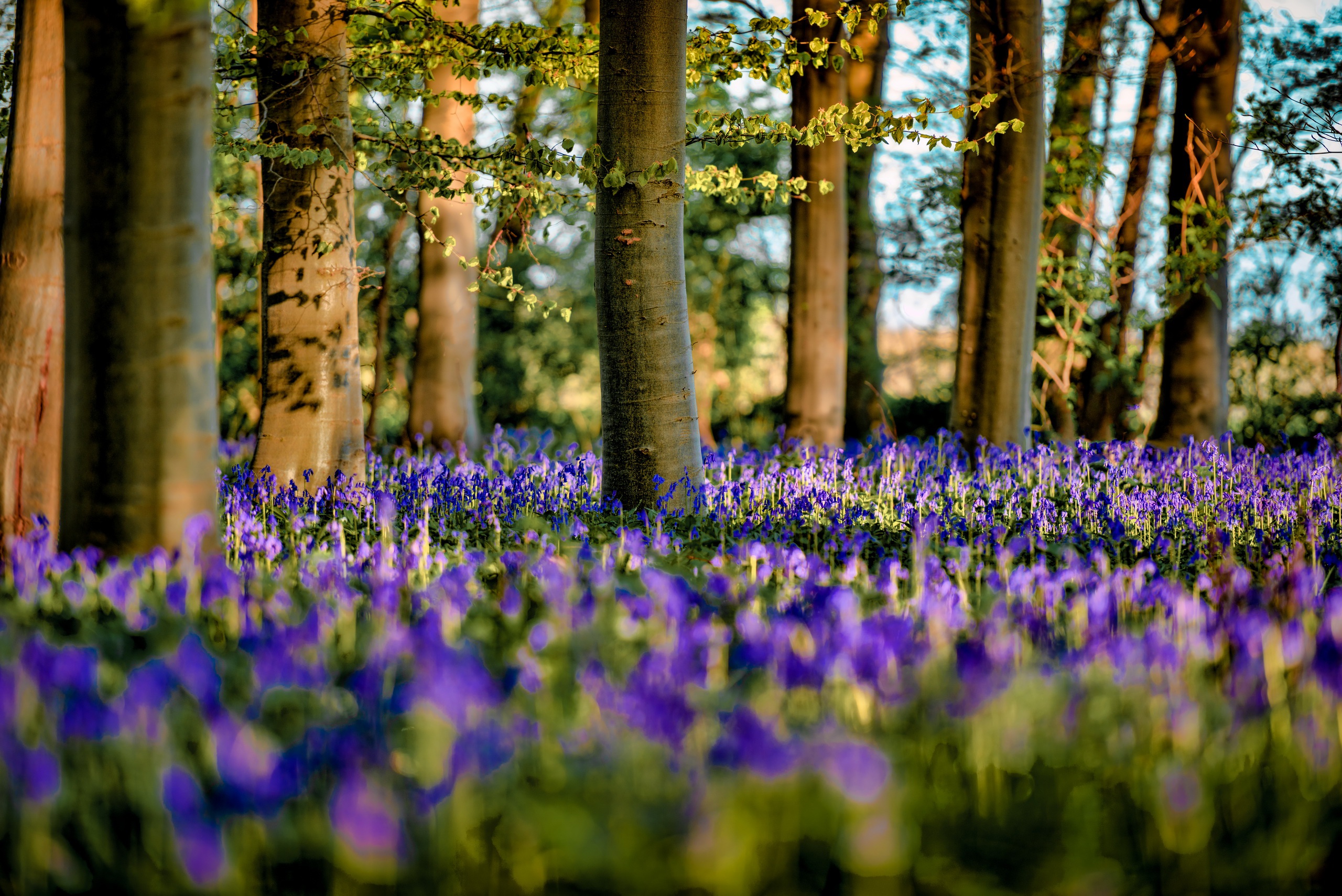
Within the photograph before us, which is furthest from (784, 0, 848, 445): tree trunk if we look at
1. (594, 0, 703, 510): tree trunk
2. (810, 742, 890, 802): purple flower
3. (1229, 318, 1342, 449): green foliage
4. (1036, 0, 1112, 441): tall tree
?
(810, 742, 890, 802): purple flower

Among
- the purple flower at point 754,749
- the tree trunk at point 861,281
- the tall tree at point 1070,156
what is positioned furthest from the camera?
the tree trunk at point 861,281

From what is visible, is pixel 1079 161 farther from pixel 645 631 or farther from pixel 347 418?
pixel 645 631

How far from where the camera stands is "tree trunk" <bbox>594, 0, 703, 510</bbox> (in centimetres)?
518

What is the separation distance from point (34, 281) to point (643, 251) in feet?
9.46

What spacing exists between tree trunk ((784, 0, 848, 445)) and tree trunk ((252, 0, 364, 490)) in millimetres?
4284

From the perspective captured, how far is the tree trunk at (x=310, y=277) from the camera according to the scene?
5.91 metres

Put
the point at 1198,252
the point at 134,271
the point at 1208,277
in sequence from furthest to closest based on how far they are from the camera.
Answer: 1. the point at 1208,277
2. the point at 1198,252
3. the point at 134,271

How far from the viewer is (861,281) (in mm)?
12234

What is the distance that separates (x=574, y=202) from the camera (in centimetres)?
696

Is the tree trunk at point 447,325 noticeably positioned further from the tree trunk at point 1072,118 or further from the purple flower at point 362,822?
the purple flower at point 362,822

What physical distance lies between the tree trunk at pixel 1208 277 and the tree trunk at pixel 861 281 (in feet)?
10.9

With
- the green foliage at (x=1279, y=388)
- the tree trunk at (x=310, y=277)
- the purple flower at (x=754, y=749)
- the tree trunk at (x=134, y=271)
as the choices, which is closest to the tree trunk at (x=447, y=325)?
the tree trunk at (x=310, y=277)

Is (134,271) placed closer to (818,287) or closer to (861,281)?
(818,287)

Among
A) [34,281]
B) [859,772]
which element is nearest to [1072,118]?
[34,281]
